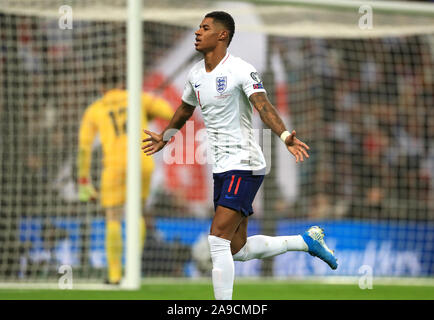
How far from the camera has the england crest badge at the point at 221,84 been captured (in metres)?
5.17

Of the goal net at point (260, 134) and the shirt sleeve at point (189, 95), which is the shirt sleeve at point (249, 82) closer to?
the shirt sleeve at point (189, 95)

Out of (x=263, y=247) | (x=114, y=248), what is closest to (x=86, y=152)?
(x=114, y=248)

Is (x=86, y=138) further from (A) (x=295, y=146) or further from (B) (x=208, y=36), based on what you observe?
(A) (x=295, y=146)

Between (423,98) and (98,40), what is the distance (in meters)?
5.25

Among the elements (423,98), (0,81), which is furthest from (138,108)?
(423,98)

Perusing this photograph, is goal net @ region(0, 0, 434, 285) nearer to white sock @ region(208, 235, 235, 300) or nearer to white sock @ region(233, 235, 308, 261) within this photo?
white sock @ region(233, 235, 308, 261)

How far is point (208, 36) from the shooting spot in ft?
17.1

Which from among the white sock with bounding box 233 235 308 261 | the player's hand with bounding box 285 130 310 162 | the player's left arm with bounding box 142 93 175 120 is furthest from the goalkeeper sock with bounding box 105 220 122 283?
the player's hand with bounding box 285 130 310 162

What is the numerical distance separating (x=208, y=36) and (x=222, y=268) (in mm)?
1442

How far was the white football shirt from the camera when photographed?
5.17 m

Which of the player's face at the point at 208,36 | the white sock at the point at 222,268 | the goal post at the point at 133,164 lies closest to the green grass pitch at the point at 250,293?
the goal post at the point at 133,164

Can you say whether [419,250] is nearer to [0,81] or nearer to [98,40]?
[98,40]

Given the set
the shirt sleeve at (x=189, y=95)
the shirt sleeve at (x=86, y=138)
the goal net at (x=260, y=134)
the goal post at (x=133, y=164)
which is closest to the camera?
the shirt sleeve at (x=189, y=95)

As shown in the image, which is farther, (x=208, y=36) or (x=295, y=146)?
(x=208, y=36)
